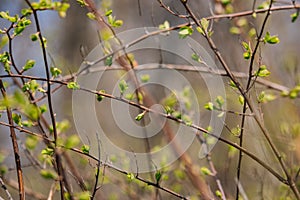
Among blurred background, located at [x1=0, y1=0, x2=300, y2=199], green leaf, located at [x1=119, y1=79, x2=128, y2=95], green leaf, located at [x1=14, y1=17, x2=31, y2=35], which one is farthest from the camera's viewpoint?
blurred background, located at [x1=0, y1=0, x2=300, y2=199]

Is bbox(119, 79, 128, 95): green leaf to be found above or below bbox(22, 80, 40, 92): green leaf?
above

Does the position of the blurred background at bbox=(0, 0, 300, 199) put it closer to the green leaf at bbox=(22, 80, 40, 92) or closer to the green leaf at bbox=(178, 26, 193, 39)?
the green leaf at bbox=(178, 26, 193, 39)

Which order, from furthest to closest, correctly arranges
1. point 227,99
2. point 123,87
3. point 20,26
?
point 227,99, point 123,87, point 20,26

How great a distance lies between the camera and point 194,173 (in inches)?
76.4

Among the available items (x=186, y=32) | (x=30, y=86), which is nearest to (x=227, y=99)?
(x=186, y=32)

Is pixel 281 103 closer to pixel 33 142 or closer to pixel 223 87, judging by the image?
pixel 223 87

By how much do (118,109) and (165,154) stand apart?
1.37 feet

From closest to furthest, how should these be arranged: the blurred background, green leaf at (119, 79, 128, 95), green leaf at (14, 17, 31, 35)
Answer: green leaf at (14, 17, 31, 35)
green leaf at (119, 79, 128, 95)
the blurred background

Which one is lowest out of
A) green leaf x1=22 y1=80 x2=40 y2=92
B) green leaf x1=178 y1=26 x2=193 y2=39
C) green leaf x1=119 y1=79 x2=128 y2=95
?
green leaf x1=22 y1=80 x2=40 y2=92

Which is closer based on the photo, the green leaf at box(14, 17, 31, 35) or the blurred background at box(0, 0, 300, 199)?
the green leaf at box(14, 17, 31, 35)

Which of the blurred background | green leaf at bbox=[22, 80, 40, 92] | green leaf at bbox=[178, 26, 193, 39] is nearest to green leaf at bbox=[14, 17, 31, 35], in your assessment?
green leaf at bbox=[22, 80, 40, 92]

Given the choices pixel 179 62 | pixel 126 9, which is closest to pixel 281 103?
pixel 179 62

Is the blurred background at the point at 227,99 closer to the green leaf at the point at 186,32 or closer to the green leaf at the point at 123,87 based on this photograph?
the green leaf at the point at 186,32

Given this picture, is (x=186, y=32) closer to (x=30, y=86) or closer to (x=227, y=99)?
(x=30, y=86)
